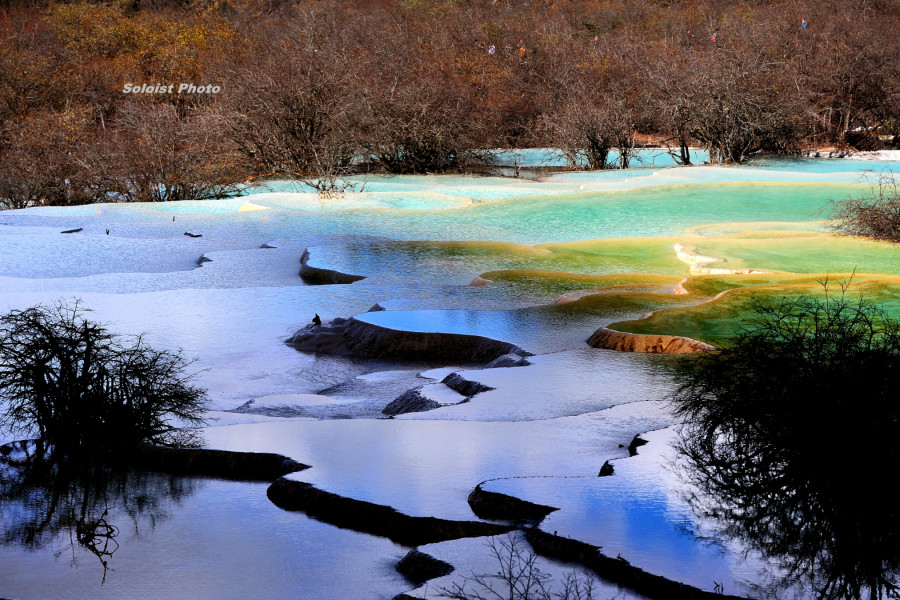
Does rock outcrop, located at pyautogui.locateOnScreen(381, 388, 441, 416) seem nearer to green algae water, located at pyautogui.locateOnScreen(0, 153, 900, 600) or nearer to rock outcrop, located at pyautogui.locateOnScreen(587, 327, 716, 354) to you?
green algae water, located at pyautogui.locateOnScreen(0, 153, 900, 600)

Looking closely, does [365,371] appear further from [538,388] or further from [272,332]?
[538,388]

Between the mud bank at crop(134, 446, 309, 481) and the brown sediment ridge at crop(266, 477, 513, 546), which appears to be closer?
the brown sediment ridge at crop(266, 477, 513, 546)

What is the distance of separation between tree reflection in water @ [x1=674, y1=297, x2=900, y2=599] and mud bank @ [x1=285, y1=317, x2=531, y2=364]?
2.71 m

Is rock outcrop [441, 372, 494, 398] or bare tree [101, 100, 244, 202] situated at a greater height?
bare tree [101, 100, 244, 202]

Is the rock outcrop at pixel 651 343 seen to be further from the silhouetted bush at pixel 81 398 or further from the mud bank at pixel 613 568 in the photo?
the mud bank at pixel 613 568

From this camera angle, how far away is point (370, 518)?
3.33 metres

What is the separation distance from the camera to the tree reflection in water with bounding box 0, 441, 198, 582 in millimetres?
3314

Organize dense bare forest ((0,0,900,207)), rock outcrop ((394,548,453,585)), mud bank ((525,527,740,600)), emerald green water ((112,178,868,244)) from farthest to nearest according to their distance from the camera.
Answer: dense bare forest ((0,0,900,207)) → emerald green water ((112,178,868,244)) → rock outcrop ((394,548,453,585)) → mud bank ((525,527,740,600))

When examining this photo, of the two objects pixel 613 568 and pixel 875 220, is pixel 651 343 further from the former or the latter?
pixel 875 220

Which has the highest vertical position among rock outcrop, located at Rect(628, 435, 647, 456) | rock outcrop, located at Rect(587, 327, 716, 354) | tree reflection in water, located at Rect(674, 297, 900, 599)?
tree reflection in water, located at Rect(674, 297, 900, 599)

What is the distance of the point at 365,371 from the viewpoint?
5984mm

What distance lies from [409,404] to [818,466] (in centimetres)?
253

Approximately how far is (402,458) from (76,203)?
11.4 meters

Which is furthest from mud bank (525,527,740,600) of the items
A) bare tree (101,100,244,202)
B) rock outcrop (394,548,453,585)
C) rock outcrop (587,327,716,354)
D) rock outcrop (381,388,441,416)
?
bare tree (101,100,244,202)
